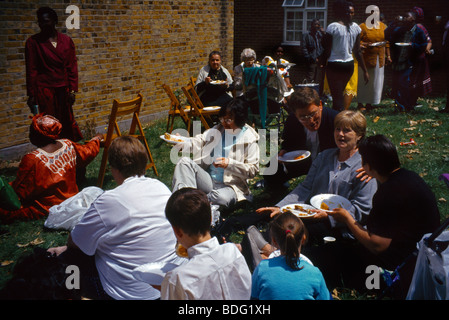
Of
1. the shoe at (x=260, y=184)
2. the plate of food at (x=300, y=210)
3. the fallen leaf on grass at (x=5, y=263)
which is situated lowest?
the fallen leaf on grass at (x=5, y=263)

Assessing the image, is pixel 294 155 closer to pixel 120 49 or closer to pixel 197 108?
pixel 197 108

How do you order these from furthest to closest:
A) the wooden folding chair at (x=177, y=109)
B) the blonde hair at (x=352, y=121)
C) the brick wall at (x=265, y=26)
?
the brick wall at (x=265, y=26), the wooden folding chair at (x=177, y=109), the blonde hair at (x=352, y=121)

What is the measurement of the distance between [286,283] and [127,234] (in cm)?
103

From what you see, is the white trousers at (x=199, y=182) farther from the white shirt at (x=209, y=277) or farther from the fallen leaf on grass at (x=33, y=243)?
the white shirt at (x=209, y=277)

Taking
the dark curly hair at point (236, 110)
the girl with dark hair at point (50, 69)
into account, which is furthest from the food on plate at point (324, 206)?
the girl with dark hair at point (50, 69)

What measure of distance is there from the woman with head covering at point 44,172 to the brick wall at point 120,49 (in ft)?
9.12

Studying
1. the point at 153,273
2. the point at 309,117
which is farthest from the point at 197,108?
the point at 153,273

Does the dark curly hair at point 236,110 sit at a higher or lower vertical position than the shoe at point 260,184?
higher

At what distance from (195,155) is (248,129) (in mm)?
727

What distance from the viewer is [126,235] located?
274 centimetres

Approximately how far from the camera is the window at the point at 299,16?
49.4 feet

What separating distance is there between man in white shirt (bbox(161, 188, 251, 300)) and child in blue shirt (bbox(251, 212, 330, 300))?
0.15m
